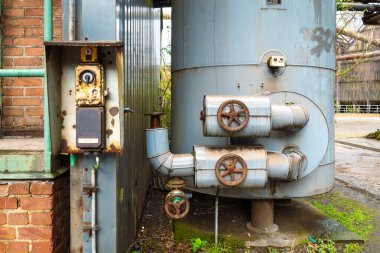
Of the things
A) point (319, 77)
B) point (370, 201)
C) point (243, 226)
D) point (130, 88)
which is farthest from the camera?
point (370, 201)

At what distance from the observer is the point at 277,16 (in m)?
3.14

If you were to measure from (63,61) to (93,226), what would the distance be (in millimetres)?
1150

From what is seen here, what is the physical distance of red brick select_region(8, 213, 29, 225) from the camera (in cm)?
219

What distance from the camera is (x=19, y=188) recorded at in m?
2.18

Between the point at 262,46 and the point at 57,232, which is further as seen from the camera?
the point at 262,46

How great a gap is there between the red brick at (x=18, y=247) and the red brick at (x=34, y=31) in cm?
219

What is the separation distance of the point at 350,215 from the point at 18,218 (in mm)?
3834

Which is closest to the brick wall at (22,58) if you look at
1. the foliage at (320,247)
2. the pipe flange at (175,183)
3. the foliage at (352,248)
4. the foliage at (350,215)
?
the pipe flange at (175,183)

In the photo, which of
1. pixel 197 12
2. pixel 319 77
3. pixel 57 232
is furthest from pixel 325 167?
pixel 57 232

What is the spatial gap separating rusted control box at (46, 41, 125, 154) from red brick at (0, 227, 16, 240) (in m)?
0.61

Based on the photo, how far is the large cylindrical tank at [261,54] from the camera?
315cm

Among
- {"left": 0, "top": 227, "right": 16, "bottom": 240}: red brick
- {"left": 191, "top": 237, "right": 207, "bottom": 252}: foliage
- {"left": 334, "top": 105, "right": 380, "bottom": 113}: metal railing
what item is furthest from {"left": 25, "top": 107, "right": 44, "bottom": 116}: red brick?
{"left": 334, "top": 105, "right": 380, "bottom": 113}: metal railing

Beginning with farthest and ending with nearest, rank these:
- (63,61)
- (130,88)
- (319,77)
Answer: (319,77) < (130,88) < (63,61)

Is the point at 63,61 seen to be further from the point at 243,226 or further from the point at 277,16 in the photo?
the point at 243,226
